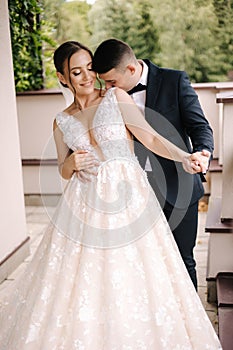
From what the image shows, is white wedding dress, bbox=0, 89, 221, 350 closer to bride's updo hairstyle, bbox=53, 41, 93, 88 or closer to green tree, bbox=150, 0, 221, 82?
bride's updo hairstyle, bbox=53, 41, 93, 88

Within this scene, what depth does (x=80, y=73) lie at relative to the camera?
195cm

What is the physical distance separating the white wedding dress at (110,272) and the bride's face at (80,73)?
97 millimetres

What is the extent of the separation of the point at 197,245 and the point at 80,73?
207 centimetres

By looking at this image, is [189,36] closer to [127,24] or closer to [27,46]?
[127,24]

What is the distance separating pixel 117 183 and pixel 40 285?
0.52m

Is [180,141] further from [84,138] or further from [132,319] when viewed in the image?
[132,319]

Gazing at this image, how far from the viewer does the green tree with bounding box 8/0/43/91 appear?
159 inches

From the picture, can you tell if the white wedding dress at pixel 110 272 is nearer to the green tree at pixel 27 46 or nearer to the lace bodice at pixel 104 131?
the lace bodice at pixel 104 131

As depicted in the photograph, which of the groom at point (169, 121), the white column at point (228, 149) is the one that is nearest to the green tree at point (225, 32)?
the white column at point (228, 149)

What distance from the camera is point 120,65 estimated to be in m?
2.01

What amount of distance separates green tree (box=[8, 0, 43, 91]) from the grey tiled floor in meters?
1.23

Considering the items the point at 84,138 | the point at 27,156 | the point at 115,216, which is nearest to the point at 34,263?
the point at 115,216

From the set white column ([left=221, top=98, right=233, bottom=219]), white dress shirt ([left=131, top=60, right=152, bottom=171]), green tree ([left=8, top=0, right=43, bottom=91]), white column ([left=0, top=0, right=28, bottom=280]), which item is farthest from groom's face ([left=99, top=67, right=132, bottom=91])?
green tree ([left=8, top=0, right=43, bottom=91])

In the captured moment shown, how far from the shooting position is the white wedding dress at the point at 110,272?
1948 millimetres
